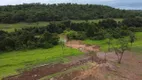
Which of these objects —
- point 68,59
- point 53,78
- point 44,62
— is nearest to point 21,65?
point 44,62

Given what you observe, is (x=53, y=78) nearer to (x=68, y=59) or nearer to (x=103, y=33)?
(x=68, y=59)

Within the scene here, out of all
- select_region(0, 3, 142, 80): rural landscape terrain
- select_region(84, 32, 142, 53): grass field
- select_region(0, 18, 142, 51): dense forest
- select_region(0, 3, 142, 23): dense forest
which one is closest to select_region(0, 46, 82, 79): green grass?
select_region(0, 3, 142, 80): rural landscape terrain

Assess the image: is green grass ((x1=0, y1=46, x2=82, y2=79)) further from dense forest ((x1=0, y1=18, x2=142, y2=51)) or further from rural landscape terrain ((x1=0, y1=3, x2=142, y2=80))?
dense forest ((x1=0, y1=18, x2=142, y2=51))

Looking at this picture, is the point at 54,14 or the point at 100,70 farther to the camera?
the point at 54,14

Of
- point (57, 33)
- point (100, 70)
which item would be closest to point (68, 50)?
point (100, 70)

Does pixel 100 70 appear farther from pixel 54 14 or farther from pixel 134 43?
pixel 54 14

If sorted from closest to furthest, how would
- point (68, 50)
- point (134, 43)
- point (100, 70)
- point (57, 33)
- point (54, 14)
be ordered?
point (100, 70) < point (68, 50) < point (134, 43) < point (57, 33) < point (54, 14)

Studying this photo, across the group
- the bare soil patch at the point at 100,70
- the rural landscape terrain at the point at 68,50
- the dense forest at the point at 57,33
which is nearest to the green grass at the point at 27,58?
the rural landscape terrain at the point at 68,50
